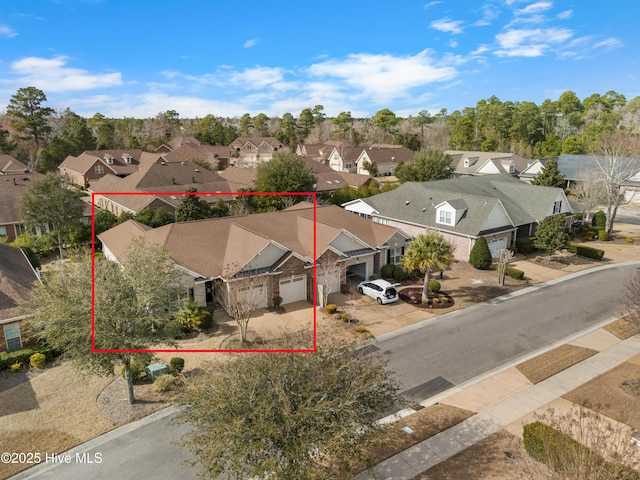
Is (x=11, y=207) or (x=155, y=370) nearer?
(x=155, y=370)

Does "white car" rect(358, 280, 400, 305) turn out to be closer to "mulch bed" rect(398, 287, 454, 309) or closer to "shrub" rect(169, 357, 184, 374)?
"mulch bed" rect(398, 287, 454, 309)

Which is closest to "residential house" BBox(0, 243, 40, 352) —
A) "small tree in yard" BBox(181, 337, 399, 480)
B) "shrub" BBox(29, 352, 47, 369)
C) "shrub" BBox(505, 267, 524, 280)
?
"shrub" BBox(29, 352, 47, 369)

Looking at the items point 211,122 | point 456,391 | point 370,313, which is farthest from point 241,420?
point 211,122

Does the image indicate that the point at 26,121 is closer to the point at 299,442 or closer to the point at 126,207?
the point at 126,207

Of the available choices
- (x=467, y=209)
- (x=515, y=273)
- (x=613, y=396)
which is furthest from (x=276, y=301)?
(x=467, y=209)

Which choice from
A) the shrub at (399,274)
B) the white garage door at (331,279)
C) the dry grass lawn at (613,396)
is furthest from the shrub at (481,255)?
the dry grass lawn at (613,396)

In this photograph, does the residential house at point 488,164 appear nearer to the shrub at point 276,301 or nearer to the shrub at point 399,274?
the shrub at point 399,274

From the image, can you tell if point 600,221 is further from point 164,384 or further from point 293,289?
point 164,384
